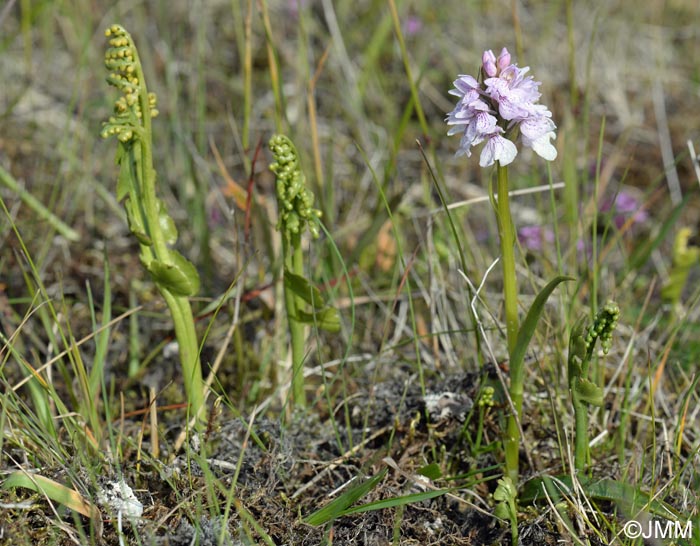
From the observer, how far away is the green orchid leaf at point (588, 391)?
1611 mm

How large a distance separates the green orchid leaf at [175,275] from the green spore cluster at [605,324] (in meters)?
0.96

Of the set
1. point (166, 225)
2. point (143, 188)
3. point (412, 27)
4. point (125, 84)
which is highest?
point (412, 27)

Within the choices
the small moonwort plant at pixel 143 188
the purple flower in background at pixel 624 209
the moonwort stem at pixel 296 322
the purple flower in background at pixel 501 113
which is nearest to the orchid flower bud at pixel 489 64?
the purple flower in background at pixel 501 113

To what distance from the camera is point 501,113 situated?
4.98 ft

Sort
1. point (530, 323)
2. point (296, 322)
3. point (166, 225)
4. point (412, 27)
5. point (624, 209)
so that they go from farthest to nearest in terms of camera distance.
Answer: point (412, 27), point (624, 209), point (296, 322), point (166, 225), point (530, 323)

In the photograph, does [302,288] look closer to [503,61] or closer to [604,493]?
[503,61]

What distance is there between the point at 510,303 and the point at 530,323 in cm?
9

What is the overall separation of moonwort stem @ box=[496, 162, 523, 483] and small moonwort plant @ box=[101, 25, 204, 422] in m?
0.77

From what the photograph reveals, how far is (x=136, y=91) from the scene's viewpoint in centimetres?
170

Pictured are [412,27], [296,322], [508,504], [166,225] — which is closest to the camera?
[508,504]

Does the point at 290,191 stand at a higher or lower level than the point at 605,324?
higher

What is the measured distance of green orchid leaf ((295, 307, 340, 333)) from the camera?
6.32 ft

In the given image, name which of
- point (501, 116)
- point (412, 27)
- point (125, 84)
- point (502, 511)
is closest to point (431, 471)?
point (502, 511)

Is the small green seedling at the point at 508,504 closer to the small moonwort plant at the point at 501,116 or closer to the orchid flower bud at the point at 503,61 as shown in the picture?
the small moonwort plant at the point at 501,116
